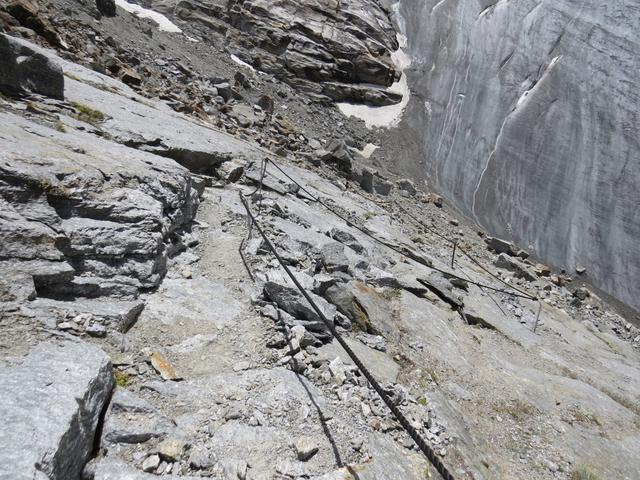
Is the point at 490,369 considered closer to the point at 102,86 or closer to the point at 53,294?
the point at 53,294

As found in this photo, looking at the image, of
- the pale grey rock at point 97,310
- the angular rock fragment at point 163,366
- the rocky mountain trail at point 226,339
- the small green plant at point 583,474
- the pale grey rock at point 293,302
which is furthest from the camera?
the pale grey rock at point 293,302

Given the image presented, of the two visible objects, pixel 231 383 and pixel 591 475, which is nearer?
pixel 231 383

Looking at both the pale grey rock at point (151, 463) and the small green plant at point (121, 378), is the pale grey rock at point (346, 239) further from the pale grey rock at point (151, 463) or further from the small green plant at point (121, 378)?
the pale grey rock at point (151, 463)

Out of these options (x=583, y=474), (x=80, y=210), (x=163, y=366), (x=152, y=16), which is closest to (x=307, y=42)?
(x=152, y=16)

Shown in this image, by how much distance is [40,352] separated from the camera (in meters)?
3.33

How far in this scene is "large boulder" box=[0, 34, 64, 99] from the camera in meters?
7.80

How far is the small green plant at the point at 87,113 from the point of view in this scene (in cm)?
Result: 866

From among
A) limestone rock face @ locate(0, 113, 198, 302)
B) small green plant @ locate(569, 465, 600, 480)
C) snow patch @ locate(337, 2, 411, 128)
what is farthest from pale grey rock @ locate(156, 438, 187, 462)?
snow patch @ locate(337, 2, 411, 128)

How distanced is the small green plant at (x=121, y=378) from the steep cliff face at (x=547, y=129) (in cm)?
2239

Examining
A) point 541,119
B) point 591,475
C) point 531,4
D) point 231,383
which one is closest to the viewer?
point 231,383

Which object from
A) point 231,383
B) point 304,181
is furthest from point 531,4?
point 231,383

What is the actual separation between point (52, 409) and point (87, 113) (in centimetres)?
789

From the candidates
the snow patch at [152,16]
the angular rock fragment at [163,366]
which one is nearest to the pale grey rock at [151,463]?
the angular rock fragment at [163,366]

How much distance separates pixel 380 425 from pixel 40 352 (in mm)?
3300
